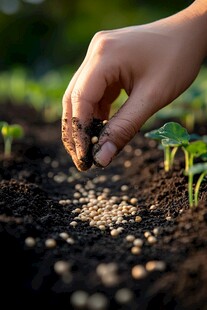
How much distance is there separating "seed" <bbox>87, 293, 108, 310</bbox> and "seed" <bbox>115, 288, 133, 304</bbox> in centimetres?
4

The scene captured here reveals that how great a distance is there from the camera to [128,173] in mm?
3447

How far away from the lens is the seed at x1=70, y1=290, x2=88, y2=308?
4.85 ft

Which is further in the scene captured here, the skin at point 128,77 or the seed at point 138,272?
the skin at point 128,77

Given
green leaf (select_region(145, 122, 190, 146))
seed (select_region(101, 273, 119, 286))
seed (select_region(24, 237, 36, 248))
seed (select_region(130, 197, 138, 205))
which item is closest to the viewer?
seed (select_region(101, 273, 119, 286))

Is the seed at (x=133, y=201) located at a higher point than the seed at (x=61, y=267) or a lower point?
lower

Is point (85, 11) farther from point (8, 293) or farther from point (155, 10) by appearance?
point (8, 293)

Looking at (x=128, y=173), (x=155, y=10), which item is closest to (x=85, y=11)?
(x=155, y=10)

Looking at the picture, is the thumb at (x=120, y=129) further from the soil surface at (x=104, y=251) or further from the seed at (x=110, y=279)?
the seed at (x=110, y=279)

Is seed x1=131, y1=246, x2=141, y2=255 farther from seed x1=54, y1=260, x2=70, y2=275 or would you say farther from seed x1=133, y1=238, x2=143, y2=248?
seed x1=54, y1=260, x2=70, y2=275

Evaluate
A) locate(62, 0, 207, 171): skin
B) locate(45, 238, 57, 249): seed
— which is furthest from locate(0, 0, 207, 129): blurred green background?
locate(45, 238, 57, 249): seed

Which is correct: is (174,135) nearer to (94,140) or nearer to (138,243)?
(94,140)

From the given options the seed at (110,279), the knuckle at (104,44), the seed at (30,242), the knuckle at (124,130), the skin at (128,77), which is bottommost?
the seed at (110,279)

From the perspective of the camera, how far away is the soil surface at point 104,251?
59.8 inches

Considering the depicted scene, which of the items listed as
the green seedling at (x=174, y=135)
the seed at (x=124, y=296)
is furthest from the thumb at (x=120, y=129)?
the seed at (x=124, y=296)
